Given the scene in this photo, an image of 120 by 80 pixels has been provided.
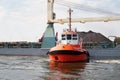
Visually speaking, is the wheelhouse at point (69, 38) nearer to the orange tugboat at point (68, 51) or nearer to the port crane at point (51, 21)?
the orange tugboat at point (68, 51)

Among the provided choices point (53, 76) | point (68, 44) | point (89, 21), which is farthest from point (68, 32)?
point (89, 21)

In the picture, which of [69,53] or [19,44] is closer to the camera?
[69,53]

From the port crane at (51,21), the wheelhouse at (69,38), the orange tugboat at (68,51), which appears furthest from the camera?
the port crane at (51,21)

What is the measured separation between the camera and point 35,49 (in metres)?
71.8

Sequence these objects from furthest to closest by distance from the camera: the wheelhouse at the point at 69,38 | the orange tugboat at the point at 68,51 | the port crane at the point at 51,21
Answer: the port crane at the point at 51,21, the wheelhouse at the point at 69,38, the orange tugboat at the point at 68,51

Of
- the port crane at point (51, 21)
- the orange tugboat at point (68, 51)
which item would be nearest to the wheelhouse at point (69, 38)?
the orange tugboat at point (68, 51)

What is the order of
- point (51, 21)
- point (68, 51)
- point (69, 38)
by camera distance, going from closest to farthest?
point (68, 51)
point (69, 38)
point (51, 21)

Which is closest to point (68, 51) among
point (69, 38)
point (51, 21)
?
point (69, 38)

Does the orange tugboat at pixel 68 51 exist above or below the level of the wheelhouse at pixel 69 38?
below

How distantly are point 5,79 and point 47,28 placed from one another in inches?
1965

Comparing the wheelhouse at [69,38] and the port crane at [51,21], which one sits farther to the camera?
the port crane at [51,21]

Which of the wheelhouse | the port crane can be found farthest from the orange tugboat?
the port crane

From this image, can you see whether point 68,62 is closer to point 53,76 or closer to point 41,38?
point 53,76

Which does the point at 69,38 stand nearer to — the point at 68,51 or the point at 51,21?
the point at 68,51
